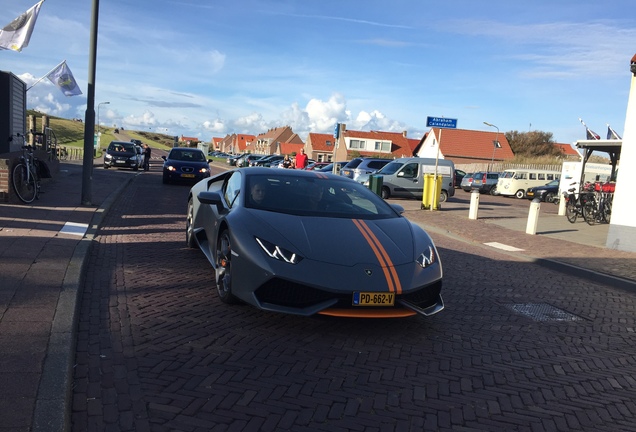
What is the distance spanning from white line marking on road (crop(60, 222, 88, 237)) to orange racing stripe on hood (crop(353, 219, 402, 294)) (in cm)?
507

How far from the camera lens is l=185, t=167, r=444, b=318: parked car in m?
4.31

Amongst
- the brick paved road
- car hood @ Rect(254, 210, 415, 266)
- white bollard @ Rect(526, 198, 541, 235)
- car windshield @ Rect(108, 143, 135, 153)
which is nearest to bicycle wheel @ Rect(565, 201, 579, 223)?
white bollard @ Rect(526, 198, 541, 235)

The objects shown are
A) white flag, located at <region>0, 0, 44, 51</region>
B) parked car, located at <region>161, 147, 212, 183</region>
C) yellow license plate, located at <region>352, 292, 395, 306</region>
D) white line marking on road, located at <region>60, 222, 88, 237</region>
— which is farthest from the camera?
parked car, located at <region>161, 147, 212, 183</region>

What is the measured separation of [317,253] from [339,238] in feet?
1.21

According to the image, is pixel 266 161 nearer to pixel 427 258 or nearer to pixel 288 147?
pixel 427 258

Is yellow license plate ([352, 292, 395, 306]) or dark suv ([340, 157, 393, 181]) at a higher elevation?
dark suv ([340, 157, 393, 181])

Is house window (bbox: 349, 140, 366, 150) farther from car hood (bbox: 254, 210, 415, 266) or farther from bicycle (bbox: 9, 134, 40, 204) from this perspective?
car hood (bbox: 254, 210, 415, 266)

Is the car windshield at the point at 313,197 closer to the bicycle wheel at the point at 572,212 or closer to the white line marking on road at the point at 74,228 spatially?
the white line marking on road at the point at 74,228

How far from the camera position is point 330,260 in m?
4.43

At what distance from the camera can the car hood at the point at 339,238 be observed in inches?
178

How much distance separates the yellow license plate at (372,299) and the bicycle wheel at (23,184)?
881 cm

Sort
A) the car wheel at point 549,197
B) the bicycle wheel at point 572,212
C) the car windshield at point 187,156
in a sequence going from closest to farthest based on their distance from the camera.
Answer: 1. the bicycle wheel at point 572,212
2. the car windshield at point 187,156
3. the car wheel at point 549,197

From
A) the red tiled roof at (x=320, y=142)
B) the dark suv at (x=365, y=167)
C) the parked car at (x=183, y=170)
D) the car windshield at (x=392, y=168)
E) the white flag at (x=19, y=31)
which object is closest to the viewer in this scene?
the white flag at (x=19, y=31)

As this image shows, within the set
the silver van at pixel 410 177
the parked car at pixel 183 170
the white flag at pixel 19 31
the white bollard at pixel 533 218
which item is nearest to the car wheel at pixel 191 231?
the white flag at pixel 19 31
